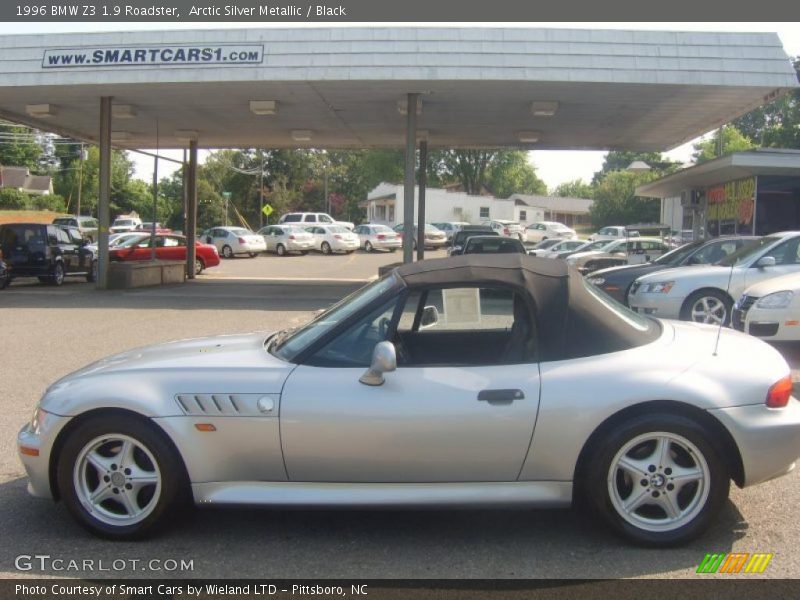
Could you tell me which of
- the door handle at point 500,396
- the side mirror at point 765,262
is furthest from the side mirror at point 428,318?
the side mirror at point 765,262

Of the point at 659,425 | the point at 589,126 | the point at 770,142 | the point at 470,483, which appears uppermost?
the point at 770,142

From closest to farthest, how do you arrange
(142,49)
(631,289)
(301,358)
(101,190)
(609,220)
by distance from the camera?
(301,358), (631,289), (142,49), (101,190), (609,220)

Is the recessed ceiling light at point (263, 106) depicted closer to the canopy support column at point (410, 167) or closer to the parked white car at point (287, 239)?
the canopy support column at point (410, 167)

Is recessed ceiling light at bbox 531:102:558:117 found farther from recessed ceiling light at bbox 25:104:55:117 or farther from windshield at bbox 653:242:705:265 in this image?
recessed ceiling light at bbox 25:104:55:117

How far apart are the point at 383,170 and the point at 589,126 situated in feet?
178

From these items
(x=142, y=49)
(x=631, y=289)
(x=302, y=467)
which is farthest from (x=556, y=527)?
(x=142, y=49)

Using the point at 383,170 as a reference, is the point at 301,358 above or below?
below

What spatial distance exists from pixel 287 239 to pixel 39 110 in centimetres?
2060

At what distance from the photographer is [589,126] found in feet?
68.3

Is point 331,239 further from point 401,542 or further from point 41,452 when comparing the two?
point 401,542

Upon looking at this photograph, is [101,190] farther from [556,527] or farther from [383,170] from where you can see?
[383,170]

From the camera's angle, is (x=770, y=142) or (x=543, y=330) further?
(x=770, y=142)

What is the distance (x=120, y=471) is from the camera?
415 centimetres

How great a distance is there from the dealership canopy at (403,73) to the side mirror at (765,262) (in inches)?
203
